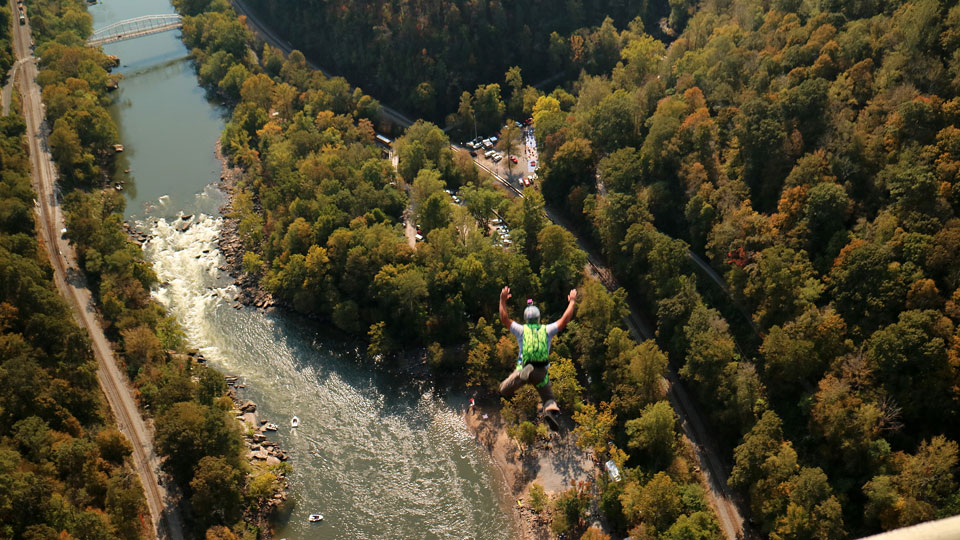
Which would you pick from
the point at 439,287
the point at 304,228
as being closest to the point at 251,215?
the point at 304,228

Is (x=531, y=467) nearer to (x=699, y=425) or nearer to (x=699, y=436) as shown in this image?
(x=699, y=436)

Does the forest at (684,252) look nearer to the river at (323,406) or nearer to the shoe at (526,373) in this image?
the river at (323,406)

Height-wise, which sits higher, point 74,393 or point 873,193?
point 873,193

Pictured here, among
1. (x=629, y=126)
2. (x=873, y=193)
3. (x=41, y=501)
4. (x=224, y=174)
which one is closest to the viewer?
(x=41, y=501)

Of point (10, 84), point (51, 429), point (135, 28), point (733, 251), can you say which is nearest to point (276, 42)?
point (135, 28)

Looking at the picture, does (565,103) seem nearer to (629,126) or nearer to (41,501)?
(629,126)

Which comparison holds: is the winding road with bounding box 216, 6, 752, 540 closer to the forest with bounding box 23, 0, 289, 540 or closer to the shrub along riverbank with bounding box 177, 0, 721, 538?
the shrub along riverbank with bounding box 177, 0, 721, 538
